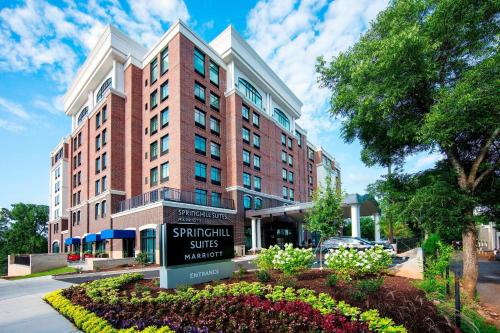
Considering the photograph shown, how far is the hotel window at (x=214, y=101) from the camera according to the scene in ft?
112

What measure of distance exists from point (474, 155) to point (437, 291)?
5935 millimetres

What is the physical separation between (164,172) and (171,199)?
4737 mm

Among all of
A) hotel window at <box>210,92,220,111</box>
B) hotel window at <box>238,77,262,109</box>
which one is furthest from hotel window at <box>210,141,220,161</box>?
hotel window at <box>238,77,262,109</box>

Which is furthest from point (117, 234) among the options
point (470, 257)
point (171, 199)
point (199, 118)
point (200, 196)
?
point (470, 257)

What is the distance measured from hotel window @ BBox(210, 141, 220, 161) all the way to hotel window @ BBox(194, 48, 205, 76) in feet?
24.8

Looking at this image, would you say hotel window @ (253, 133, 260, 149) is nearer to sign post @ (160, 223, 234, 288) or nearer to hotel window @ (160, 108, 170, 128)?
hotel window @ (160, 108, 170, 128)

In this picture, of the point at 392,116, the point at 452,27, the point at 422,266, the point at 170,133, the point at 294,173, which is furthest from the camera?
the point at 294,173

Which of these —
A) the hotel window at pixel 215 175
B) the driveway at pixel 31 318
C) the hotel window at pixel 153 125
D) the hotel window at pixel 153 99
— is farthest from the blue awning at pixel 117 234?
the driveway at pixel 31 318

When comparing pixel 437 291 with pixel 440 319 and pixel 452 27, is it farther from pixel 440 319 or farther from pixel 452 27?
pixel 452 27

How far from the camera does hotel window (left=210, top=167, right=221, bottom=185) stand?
32.6m

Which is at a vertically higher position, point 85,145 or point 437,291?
point 85,145

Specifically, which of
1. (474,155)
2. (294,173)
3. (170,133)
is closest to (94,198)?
(170,133)

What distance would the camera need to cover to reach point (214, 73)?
34.9 metres

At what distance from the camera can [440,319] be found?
6.55 m
